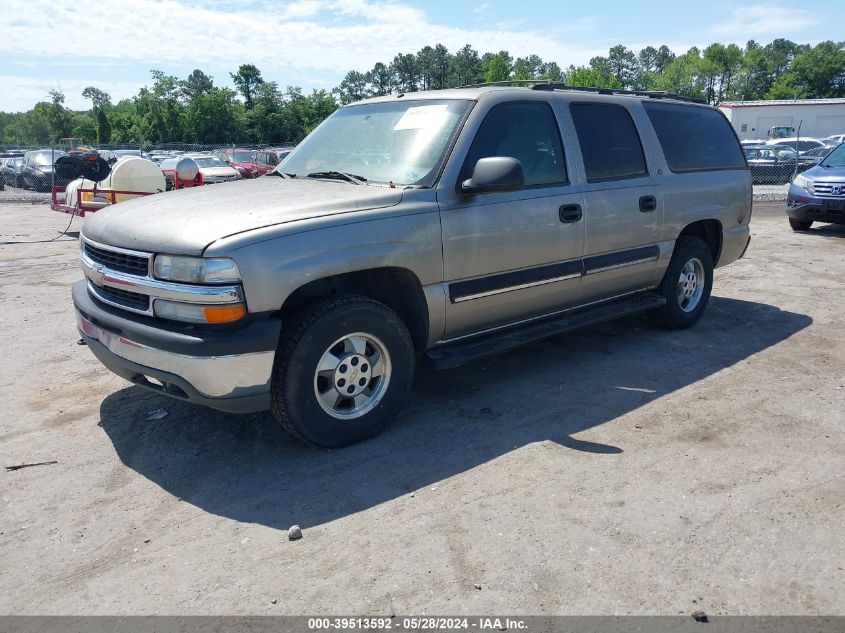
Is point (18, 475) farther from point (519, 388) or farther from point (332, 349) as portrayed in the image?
point (519, 388)

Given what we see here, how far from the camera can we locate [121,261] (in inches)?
150

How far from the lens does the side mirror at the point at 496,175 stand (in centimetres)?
408

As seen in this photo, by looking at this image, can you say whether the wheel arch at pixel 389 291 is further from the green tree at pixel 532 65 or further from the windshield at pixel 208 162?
the green tree at pixel 532 65

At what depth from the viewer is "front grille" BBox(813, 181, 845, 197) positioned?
11811mm

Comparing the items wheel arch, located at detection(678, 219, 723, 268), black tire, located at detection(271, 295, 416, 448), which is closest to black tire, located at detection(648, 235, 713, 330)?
wheel arch, located at detection(678, 219, 723, 268)

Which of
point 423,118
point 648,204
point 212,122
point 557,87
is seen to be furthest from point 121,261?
point 212,122

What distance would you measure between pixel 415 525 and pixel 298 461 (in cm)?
93

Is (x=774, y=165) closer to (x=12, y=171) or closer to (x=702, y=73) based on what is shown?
(x=12, y=171)

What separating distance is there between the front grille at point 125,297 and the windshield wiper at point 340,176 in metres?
1.47

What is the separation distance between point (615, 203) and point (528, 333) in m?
1.25

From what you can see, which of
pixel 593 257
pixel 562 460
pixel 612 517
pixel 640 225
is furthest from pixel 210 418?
pixel 640 225

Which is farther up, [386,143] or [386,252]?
[386,143]

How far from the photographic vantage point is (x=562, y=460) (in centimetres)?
385

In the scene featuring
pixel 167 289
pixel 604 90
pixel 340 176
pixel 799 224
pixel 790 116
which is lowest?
pixel 799 224
